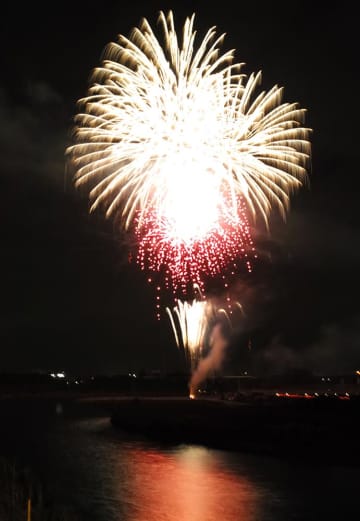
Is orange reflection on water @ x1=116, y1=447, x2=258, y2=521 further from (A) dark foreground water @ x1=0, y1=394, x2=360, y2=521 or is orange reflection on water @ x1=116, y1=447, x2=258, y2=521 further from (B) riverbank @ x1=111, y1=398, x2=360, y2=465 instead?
(B) riverbank @ x1=111, y1=398, x2=360, y2=465

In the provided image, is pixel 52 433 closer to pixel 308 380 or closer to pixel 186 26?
pixel 186 26

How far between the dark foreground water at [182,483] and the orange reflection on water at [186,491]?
3 centimetres

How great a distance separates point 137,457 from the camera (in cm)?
3928

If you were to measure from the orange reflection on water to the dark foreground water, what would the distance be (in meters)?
0.03

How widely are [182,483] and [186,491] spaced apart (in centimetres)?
241

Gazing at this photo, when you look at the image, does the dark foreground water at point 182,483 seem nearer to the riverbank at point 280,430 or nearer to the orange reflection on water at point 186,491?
the orange reflection on water at point 186,491

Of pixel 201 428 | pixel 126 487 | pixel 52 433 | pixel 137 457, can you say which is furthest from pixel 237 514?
pixel 52 433

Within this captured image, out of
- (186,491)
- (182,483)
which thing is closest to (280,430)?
(182,483)

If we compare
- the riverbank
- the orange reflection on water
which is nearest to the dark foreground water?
the orange reflection on water

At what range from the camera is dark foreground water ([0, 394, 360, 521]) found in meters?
23.0

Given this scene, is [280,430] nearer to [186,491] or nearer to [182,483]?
[182,483]

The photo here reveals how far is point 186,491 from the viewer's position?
27500 mm

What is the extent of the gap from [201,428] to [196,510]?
23.7 metres

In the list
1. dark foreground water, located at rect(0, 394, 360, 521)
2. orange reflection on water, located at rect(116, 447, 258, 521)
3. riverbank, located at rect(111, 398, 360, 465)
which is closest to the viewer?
orange reflection on water, located at rect(116, 447, 258, 521)
